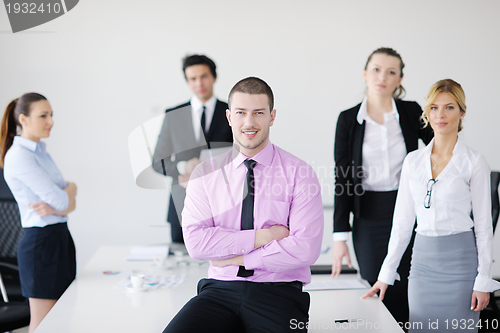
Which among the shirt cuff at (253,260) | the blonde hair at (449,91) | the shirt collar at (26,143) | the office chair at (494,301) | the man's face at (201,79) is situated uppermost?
the man's face at (201,79)

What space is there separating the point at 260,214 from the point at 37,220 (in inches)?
51.4

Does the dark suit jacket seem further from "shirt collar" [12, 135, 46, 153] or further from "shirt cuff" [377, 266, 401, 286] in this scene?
"shirt cuff" [377, 266, 401, 286]

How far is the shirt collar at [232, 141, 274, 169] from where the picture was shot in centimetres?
183

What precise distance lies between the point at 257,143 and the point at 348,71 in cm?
285

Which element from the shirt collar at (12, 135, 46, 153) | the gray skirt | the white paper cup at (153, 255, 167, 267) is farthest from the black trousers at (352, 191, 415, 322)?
the shirt collar at (12, 135, 46, 153)

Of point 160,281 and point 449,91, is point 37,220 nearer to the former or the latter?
point 160,281

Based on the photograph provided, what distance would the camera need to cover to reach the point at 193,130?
3.08 metres

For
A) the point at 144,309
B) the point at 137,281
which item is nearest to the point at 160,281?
the point at 137,281

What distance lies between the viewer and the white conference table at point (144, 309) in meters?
1.62

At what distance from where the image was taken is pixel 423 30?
4.30 metres

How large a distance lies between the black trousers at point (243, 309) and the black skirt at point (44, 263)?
41.1 inches

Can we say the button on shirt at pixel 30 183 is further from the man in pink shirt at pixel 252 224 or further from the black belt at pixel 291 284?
the black belt at pixel 291 284

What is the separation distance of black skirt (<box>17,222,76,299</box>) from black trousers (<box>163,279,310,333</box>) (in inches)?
41.1

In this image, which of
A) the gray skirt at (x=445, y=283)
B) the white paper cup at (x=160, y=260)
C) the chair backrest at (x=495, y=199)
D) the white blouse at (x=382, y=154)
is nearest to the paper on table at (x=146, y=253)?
the white paper cup at (x=160, y=260)
